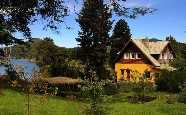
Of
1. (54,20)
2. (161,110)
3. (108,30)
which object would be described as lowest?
(161,110)

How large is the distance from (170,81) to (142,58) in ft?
58.1

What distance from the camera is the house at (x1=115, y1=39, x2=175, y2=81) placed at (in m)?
71.9

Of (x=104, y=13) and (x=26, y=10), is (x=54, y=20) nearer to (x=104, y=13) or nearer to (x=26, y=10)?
(x=26, y=10)

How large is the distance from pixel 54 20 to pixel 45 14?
0.31 metres

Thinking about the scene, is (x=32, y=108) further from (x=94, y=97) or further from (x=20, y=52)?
(x=20, y=52)

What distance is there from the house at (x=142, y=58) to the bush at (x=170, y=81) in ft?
37.0

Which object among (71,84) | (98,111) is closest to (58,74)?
(71,84)

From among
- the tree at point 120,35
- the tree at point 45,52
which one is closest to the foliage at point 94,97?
the tree at point 45,52

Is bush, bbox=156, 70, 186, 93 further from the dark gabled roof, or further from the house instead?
the dark gabled roof

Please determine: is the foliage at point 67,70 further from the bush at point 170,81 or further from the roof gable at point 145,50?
the bush at point 170,81

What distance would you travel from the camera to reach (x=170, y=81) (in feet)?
183

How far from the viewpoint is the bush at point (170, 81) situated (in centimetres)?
5435

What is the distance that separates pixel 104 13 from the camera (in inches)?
438

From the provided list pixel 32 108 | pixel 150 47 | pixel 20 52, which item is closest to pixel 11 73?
Result: pixel 20 52
